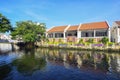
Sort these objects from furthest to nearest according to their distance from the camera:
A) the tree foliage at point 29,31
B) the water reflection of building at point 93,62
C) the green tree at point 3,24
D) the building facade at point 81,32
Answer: the tree foliage at point 29,31, the building facade at point 81,32, the green tree at point 3,24, the water reflection of building at point 93,62

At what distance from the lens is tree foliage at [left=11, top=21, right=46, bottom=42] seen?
6881 centimetres

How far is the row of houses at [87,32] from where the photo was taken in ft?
195

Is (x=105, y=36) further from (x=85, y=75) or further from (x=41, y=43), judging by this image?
(x=85, y=75)

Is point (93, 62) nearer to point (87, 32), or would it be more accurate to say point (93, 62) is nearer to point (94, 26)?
point (94, 26)

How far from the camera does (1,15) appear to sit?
3947 cm

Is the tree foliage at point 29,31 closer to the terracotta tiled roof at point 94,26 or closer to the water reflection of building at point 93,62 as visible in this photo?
the terracotta tiled roof at point 94,26

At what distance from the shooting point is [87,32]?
65.8 metres

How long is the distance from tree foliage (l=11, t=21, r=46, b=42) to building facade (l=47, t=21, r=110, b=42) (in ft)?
23.0

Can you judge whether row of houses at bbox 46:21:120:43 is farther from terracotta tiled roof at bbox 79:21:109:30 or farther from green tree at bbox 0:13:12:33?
green tree at bbox 0:13:12:33

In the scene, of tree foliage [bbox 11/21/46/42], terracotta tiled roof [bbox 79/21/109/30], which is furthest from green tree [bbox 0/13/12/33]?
terracotta tiled roof [bbox 79/21/109/30]

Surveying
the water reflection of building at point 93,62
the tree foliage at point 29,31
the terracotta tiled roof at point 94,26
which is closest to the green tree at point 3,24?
the water reflection of building at point 93,62

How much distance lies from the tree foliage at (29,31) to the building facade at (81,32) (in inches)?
276

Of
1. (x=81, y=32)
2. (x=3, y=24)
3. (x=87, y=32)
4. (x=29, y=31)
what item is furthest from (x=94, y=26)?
(x=3, y=24)

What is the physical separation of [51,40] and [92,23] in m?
21.8
